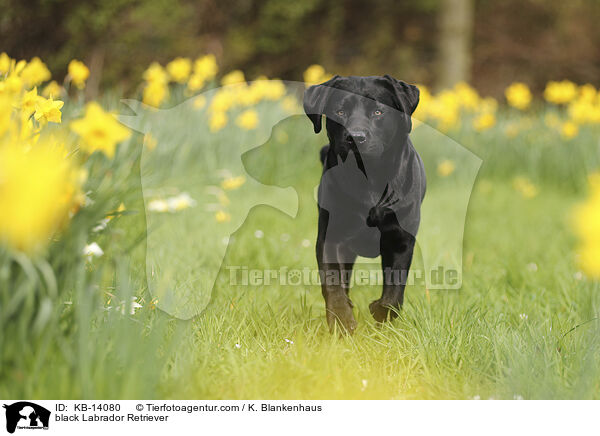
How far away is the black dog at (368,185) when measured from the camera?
2088mm

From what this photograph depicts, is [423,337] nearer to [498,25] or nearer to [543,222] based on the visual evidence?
[543,222]

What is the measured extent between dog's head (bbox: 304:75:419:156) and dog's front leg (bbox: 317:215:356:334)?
1.21ft

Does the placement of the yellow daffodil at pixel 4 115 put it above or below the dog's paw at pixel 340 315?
above

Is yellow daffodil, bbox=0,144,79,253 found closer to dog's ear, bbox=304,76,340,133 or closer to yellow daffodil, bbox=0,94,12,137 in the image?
yellow daffodil, bbox=0,94,12,137

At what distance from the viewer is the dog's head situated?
6.81ft

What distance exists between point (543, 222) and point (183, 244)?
2777 mm

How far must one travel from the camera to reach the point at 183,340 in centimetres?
186

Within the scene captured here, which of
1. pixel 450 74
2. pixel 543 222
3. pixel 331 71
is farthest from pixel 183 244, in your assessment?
pixel 331 71

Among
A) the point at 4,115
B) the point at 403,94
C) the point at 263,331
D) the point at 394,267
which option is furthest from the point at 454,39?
the point at 4,115

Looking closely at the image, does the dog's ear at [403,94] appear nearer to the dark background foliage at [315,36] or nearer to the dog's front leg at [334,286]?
the dog's front leg at [334,286]

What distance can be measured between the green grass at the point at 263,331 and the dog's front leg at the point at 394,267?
0.06m

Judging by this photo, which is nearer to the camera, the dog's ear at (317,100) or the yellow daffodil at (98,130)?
the yellow daffodil at (98,130)
